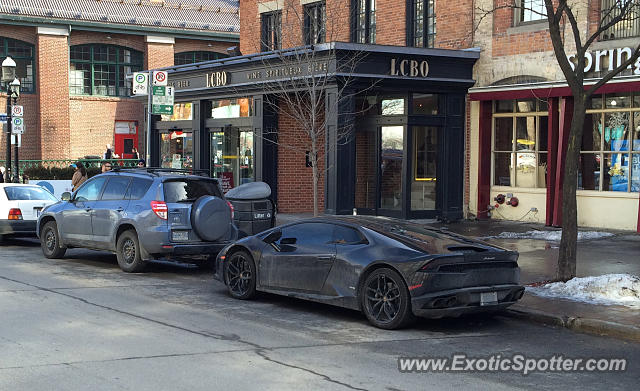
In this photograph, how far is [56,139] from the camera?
1601 inches

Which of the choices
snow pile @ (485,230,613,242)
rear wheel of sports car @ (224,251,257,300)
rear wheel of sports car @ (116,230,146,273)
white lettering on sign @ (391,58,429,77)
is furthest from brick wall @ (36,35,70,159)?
rear wheel of sports car @ (224,251,257,300)

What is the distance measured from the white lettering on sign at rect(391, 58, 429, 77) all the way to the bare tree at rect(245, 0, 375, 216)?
0.75m

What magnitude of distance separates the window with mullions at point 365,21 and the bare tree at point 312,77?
0.31 metres

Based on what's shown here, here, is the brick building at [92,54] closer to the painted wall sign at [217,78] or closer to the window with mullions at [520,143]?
the painted wall sign at [217,78]

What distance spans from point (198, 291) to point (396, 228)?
3.45 meters

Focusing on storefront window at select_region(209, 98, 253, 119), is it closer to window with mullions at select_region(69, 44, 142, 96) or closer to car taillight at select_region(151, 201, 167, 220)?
car taillight at select_region(151, 201, 167, 220)

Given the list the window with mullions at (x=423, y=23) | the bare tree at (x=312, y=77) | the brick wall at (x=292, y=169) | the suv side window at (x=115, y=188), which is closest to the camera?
the suv side window at (x=115, y=188)

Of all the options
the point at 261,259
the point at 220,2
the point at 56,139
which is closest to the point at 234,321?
the point at 261,259

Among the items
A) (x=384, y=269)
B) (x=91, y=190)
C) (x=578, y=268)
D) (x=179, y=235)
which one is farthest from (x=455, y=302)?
(x=91, y=190)

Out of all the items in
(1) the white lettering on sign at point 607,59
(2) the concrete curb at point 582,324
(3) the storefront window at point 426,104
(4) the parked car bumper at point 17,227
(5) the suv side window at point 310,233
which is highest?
(1) the white lettering on sign at point 607,59

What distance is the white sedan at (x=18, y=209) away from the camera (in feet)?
57.1

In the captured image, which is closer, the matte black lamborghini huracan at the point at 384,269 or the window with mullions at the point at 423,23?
the matte black lamborghini huracan at the point at 384,269

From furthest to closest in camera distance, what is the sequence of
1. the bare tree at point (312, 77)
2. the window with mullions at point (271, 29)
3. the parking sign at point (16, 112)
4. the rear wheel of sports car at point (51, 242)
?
the window with mullions at point (271, 29) < the parking sign at point (16, 112) < the bare tree at point (312, 77) < the rear wheel of sports car at point (51, 242)

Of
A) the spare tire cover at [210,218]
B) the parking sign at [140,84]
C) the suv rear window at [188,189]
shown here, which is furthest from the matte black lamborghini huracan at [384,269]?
the parking sign at [140,84]
